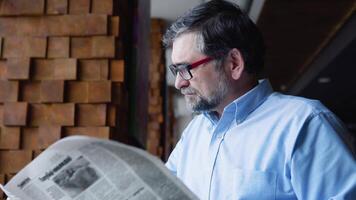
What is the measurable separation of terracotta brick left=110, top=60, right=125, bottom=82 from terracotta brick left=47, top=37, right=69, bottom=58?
0.20 meters

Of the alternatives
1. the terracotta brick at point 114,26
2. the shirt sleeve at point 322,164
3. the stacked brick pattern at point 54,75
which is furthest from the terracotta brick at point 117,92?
the shirt sleeve at point 322,164

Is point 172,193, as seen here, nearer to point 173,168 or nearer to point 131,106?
point 173,168

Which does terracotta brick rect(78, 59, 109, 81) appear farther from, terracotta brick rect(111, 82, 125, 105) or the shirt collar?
the shirt collar

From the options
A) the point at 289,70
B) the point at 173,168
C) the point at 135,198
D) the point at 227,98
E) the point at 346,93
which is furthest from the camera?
the point at 346,93

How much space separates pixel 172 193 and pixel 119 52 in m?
1.08

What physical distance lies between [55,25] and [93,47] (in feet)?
0.64

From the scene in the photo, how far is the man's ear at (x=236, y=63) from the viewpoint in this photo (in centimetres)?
129

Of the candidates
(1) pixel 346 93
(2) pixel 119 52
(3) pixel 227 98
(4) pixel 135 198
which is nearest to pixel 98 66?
(2) pixel 119 52

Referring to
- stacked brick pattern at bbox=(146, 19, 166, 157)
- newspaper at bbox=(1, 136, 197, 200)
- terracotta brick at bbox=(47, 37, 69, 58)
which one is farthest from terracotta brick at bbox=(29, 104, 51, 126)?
stacked brick pattern at bbox=(146, 19, 166, 157)

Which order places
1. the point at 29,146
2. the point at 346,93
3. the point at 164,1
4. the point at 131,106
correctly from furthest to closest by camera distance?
the point at 346,93, the point at 164,1, the point at 131,106, the point at 29,146

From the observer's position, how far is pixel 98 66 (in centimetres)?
179

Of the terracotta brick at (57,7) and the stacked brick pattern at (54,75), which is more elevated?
the terracotta brick at (57,7)

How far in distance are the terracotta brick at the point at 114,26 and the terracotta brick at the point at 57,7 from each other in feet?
0.66

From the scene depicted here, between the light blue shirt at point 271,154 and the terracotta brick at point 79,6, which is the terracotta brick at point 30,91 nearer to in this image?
the terracotta brick at point 79,6
